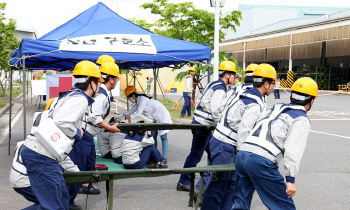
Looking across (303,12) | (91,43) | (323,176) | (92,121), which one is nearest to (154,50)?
(91,43)

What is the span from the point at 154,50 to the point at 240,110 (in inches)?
139

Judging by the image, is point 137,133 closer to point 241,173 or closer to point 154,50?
point 154,50

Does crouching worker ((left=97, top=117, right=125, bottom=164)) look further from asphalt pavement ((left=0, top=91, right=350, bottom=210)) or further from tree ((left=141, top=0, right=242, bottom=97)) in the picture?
tree ((left=141, top=0, right=242, bottom=97))

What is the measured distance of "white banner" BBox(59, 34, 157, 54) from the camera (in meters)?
6.93

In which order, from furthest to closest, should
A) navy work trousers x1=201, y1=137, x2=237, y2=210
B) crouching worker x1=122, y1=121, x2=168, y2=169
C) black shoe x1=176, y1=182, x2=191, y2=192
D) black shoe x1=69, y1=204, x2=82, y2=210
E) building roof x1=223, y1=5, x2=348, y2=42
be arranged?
building roof x1=223, y1=5, x2=348, y2=42
crouching worker x1=122, y1=121, x2=168, y2=169
black shoe x1=176, y1=182, x2=191, y2=192
black shoe x1=69, y1=204, x2=82, y2=210
navy work trousers x1=201, y1=137, x2=237, y2=210

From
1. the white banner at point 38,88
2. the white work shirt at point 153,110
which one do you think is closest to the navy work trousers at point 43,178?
the white work shirt at point 153,110

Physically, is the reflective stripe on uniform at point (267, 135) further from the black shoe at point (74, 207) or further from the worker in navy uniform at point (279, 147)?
the black shoe at point (74, 207)

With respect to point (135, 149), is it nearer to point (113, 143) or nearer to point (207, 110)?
point (113, 143)

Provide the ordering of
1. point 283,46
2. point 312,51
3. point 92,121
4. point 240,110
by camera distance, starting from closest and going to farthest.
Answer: point 240,110 → point 92,121 → point 312,51 → point 283,46

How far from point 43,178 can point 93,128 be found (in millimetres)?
2155

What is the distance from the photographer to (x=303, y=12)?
51.0 metres

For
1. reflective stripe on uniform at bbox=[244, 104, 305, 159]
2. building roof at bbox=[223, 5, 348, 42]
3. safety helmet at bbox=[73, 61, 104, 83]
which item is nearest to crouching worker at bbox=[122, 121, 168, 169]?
safety helmet at bbox=[73, 61, 104, 83]

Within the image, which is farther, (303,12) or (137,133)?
(303,12)

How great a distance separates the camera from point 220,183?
13.5 ft
